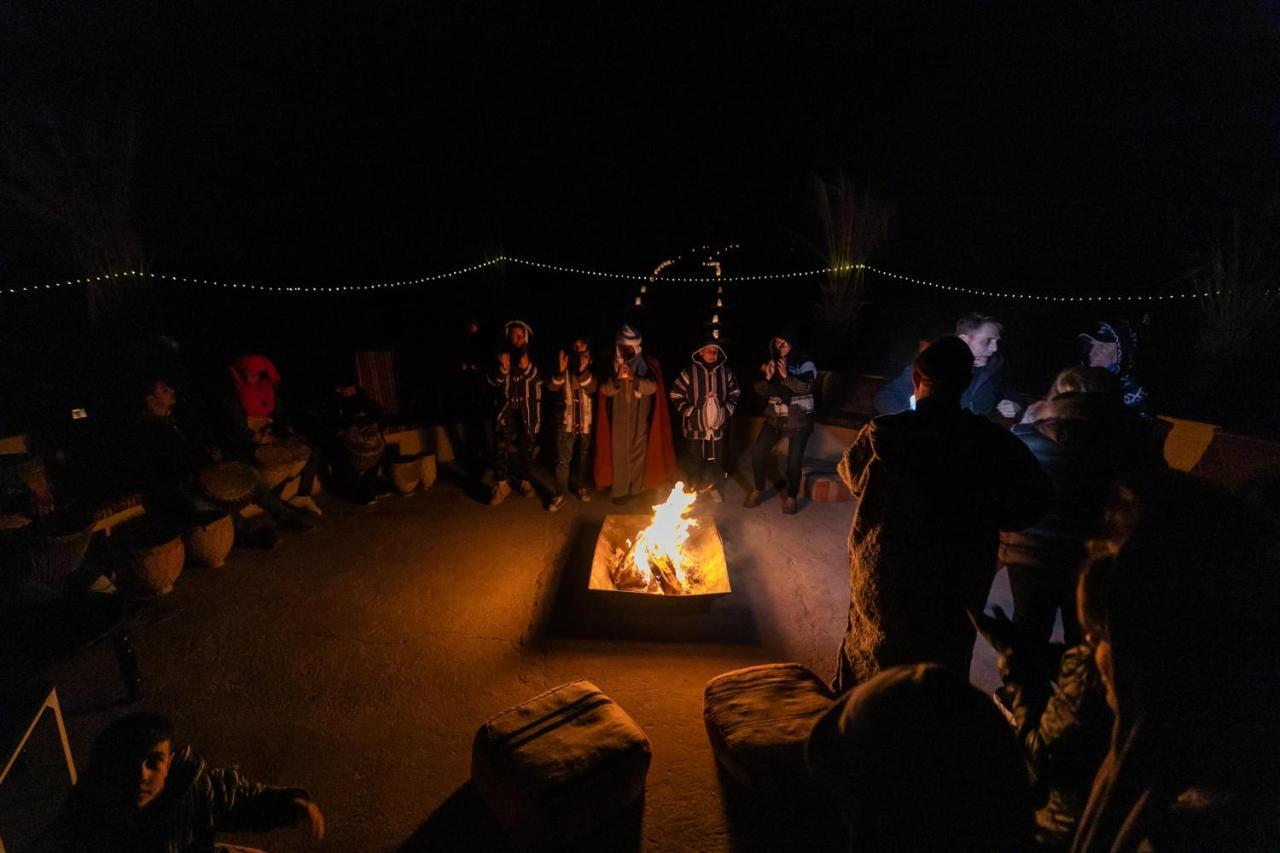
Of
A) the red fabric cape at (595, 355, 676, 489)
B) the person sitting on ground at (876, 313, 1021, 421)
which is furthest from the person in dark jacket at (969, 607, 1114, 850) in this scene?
the red fabric cape at (595, 355, 676, 489)

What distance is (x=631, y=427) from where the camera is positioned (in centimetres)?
691

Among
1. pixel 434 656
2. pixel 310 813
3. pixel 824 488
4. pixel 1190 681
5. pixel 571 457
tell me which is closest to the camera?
pixel 1190 681

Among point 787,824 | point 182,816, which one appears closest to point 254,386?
point 182,816

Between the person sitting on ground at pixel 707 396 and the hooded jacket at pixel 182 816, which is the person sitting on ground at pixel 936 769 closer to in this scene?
the hooded jacket at pixel 182 816

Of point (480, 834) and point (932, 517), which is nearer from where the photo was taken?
point (932, 517)

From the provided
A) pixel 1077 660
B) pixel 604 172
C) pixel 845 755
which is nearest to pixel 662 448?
pixel 1077 660

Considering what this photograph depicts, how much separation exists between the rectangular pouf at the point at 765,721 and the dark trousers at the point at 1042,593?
1.43 m

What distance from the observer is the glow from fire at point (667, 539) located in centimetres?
506

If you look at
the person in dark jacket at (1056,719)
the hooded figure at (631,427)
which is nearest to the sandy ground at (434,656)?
the hooded figure at (631,427)

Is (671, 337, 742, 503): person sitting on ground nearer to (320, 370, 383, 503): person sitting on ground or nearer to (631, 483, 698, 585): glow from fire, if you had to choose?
(631, 483, 698, 585): glow from fire

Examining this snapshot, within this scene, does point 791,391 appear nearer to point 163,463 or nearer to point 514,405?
point 514,405

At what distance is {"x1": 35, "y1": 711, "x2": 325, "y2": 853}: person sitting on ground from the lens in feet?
6.35

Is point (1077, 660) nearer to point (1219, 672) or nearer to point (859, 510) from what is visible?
point (1219, 672)

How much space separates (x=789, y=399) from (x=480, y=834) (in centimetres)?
497
